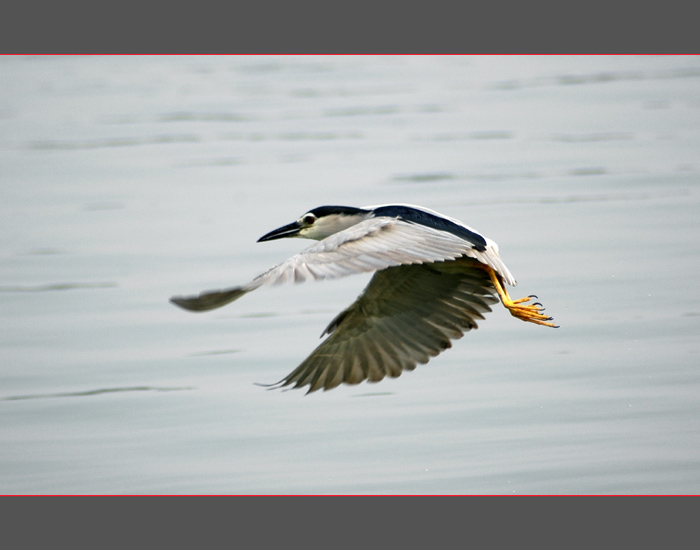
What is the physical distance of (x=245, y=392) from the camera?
7.56 m

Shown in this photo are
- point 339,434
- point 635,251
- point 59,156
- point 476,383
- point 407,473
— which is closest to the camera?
point 407,473

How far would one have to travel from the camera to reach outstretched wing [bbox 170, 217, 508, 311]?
186 inches

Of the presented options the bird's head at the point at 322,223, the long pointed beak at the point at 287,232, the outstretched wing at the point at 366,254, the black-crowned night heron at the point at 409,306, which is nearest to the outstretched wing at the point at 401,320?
the black-crowned night heron at the point at 409,306

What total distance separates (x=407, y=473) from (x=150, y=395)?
7.07 feet

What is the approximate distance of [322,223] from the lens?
22.7 ft

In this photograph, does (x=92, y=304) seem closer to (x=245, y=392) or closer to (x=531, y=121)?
(x=245, y=392)

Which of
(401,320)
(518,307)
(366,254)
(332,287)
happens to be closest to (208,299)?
(366,254)

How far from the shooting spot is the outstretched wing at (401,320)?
625 centimetres

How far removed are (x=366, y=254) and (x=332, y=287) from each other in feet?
14.9

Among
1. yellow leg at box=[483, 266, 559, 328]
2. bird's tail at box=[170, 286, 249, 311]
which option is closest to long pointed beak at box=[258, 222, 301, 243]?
yellow leg at box=[483, 266, 559, 328]

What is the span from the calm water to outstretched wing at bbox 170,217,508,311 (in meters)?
1.40

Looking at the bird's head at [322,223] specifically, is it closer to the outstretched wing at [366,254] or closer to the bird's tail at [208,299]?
the outstretched wing at [366,254]

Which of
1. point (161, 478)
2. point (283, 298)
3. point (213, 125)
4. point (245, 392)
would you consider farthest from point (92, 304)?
point (213, 125)

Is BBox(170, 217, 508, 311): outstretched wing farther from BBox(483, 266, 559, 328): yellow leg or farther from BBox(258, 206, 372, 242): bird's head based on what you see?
BBox(258, 206, 372, 242): bird's head
